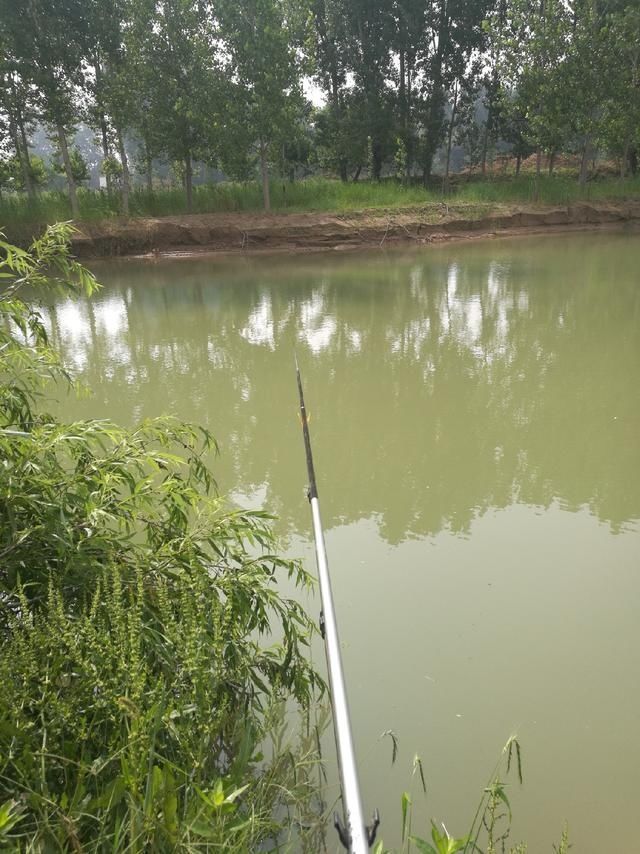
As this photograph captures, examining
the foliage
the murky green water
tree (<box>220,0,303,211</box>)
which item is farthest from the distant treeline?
the foliage

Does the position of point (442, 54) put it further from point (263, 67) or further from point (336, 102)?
point (263, 67)

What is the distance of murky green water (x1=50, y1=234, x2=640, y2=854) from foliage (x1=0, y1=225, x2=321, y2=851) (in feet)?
1.96

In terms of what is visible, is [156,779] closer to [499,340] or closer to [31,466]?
[31,466]

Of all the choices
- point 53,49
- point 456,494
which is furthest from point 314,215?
point 456,494

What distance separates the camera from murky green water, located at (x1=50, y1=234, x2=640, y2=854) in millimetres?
1852

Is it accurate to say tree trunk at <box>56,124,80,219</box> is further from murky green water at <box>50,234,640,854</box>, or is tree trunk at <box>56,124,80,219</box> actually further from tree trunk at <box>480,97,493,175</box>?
tree trunk at <box>480,97,493,175</box>

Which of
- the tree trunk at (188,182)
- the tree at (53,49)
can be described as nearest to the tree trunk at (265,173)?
the tree trunk at (188,182)

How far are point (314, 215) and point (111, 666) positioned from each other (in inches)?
630

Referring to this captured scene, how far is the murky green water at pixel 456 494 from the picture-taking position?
1852mm

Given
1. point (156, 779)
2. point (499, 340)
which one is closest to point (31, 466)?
point (156, 779)

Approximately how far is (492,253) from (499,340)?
309 inches

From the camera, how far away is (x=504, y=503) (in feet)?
11.0

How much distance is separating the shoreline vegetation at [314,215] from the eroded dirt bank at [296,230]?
0.03 m

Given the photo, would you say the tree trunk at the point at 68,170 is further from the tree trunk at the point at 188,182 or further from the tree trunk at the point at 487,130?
the tree trunk at the point at 487,130
